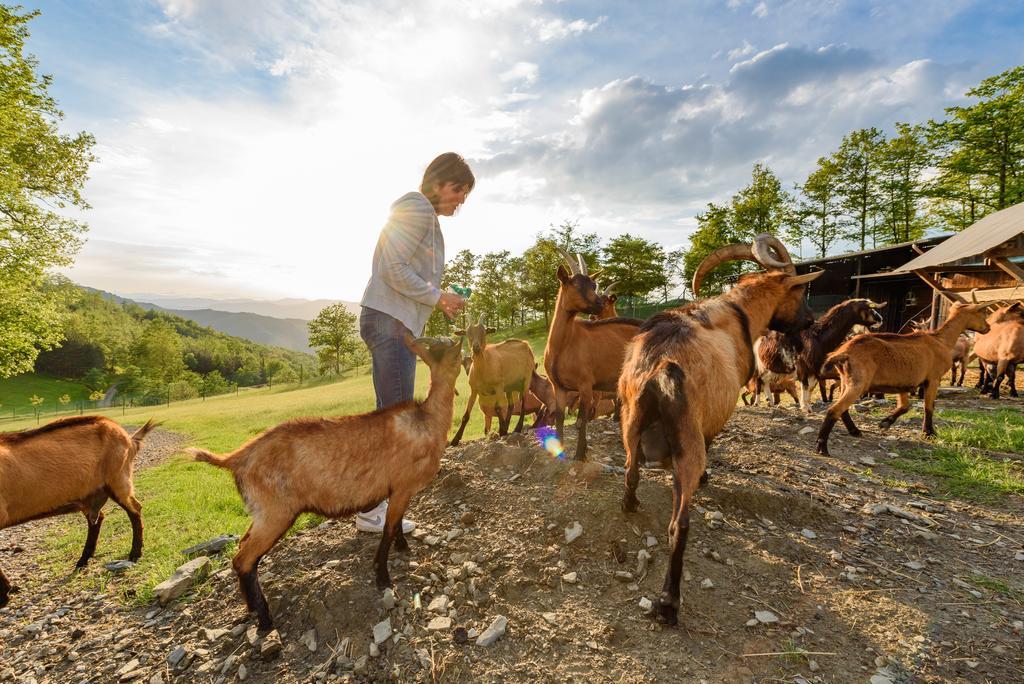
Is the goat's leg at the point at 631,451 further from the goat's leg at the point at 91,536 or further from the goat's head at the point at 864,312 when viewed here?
the goat's head at the point at 864,312

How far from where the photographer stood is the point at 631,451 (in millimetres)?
3340

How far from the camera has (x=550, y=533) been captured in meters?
3.75

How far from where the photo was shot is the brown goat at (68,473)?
4.15 metres

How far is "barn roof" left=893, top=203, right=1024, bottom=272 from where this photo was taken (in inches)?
428

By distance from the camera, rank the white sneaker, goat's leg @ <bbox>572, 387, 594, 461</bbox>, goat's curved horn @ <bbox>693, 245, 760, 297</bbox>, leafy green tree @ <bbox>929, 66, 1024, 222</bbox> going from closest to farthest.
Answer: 1. the white sneaker
2. goat's curved horn @ <bbox>693, 245, 760, 297</bbox>
3. goat's leg @ <bbox>572, 387, 594, 461</bbox>
4. leafy green tree @ <bbox>929, 66, 1024, 222</bbox>

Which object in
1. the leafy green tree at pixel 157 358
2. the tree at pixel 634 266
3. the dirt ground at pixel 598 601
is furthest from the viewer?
the leafy green tree at pixel 157 358

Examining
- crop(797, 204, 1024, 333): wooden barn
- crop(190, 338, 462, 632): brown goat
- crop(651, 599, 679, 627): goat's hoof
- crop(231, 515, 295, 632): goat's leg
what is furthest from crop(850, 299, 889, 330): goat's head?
crop(231, 515, 295, 632): goat's leg

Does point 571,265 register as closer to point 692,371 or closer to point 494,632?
point 692,371

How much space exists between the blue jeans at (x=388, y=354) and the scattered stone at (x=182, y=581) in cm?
228

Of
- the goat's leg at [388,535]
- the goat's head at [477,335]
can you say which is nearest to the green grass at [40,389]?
the goat's head at [477,335]

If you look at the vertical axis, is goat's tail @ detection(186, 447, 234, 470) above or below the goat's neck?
below

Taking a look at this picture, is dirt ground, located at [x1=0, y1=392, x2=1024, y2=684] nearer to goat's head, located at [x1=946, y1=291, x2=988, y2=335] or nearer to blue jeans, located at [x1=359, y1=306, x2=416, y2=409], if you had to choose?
blue jeans, located at [x1=359, y1=306, x2=416, y2=409]

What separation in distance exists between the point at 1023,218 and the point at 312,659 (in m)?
20.4

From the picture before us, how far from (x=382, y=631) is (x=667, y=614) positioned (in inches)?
78.6
